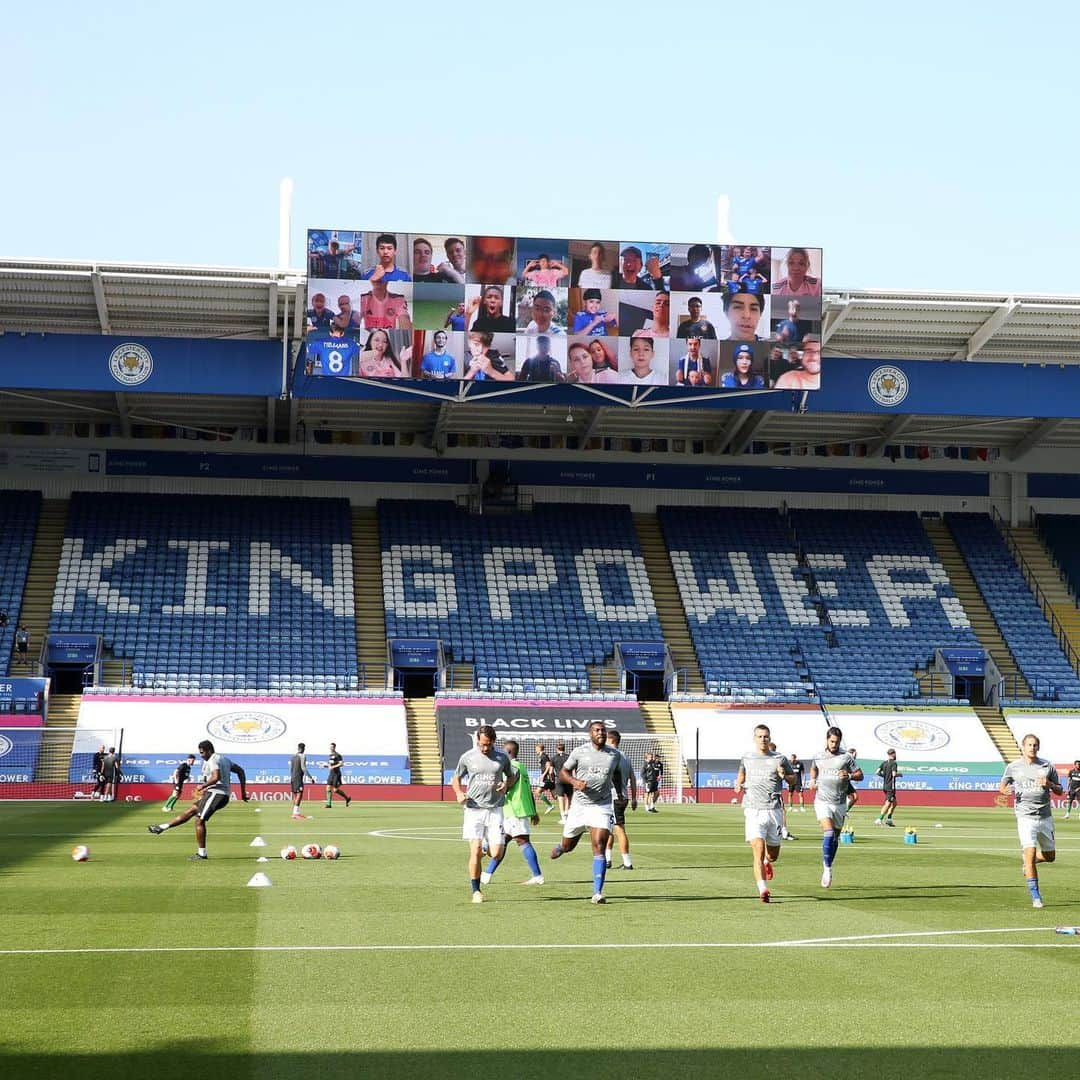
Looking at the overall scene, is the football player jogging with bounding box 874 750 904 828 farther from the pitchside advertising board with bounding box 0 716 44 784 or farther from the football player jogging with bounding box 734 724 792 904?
the pitchside advertising board with bounding box 0 716 44 784

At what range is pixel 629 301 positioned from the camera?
4728 cm

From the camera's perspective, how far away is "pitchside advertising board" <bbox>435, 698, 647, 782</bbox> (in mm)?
47562

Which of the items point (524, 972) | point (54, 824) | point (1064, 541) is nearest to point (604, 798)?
point (524, 972)

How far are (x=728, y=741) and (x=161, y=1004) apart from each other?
1528 inches

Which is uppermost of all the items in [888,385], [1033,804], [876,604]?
[888,385]

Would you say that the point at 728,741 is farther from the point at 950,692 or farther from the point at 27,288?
the point at 27,288

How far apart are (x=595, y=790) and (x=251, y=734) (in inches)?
1231

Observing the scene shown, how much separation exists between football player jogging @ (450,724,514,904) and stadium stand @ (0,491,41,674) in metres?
35.9

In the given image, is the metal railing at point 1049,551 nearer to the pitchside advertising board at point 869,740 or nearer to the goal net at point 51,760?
the pitchside advertising board at point 869,740

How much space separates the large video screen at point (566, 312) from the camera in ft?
151

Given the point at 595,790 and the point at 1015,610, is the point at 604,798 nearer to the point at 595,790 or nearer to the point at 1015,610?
the point at 595,790

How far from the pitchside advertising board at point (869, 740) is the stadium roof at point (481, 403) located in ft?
38.3

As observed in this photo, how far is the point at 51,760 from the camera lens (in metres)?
44.2

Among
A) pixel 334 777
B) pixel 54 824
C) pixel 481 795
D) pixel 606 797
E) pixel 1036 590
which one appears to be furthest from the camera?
pixel 1036 590
